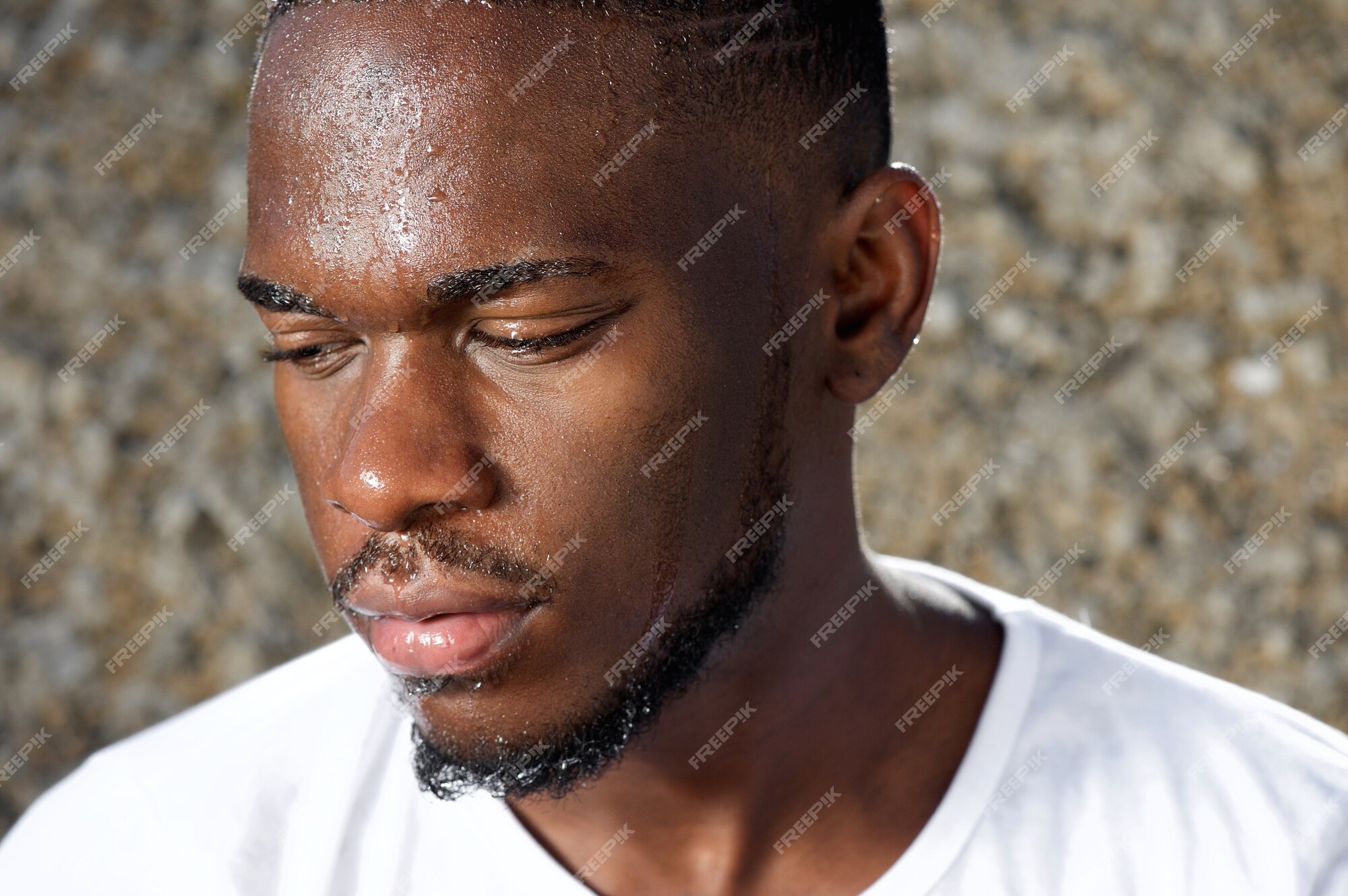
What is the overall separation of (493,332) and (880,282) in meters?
0.41

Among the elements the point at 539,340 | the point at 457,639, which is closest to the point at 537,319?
the point at 539,340

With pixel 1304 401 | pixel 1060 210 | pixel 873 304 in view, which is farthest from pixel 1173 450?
pixel 873 304

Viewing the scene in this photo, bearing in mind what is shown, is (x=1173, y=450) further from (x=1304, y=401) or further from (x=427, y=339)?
(x=427, y=339)

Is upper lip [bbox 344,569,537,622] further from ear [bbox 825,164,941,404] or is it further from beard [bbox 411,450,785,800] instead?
ear [bbox 825,164,941,404]

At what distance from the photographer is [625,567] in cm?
103

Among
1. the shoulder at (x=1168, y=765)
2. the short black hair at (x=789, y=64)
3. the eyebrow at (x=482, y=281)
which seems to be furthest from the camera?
the shoulder at (x=1168, y=765)

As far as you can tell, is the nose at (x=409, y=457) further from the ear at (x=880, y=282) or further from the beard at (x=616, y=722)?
the ear at (x=880, y=282)

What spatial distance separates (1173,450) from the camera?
2.38 meters

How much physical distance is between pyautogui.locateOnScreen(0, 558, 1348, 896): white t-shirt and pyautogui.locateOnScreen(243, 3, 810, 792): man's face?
244 millimetres

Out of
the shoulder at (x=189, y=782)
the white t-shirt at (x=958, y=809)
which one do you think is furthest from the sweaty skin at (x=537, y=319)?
the shoulder at (x=189, y=782)

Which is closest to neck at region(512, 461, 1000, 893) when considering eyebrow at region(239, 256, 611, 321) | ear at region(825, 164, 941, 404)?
ear at region(825, 164, 941, 404)

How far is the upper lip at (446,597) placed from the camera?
98cm

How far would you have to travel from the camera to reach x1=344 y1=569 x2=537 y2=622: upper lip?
0.98 meters

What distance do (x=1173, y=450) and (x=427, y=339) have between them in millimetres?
1772
